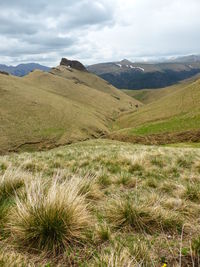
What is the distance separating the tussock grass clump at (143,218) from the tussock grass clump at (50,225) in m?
0.54

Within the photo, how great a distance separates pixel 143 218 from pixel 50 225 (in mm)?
1501

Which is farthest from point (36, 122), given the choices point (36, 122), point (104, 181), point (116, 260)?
point (116, 260)

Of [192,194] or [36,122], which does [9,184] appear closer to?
[192,194]

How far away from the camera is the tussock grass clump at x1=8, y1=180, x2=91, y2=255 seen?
2838 millimetres

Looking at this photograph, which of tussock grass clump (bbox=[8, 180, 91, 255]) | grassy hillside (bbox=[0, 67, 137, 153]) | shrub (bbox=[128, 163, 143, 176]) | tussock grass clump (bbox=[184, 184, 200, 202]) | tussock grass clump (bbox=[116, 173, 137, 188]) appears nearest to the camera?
tussock grass clump (bbox=[8, 180, 91, 255])

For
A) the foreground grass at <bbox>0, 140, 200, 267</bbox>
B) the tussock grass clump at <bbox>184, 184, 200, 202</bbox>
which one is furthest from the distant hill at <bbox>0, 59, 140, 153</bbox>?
the foreground grass at <bbox>0, 140, 200, 267</bbox>

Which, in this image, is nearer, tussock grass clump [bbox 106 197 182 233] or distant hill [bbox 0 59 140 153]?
tussock grass clump [bbox 106 197 182 233]

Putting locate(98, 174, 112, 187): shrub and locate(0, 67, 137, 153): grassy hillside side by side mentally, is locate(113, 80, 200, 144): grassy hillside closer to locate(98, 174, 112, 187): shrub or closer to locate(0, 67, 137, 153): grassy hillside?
locate(0, 67, 137, 153): grassy hillside

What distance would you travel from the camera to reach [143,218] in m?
3.44

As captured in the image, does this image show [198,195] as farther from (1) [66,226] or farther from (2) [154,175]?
(1) [66,226]

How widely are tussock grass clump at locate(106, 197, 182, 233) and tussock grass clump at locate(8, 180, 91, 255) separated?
0.54 m

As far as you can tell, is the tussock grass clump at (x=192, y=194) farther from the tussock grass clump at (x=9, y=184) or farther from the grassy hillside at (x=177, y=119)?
the grassy hillside at (x=177, y=119)

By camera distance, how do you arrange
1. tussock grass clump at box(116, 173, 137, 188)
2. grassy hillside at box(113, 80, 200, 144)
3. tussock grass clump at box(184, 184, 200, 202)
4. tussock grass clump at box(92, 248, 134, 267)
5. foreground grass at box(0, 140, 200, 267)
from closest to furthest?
tussock grass clump at box(92, 248, 134, 267) < foreground grass at box(0, 140, 200, 267) < tussock grass clump at box(184, 184, 200, 202) < tussock grass clump at box(116, 173, 137, 188) < grassy hillside at box(113, 80, 200, 144)

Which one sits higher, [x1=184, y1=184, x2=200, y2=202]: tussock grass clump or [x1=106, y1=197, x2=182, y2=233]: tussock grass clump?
[x1=106, y1=197, x2=182, y2=233]: tussock grass clump
